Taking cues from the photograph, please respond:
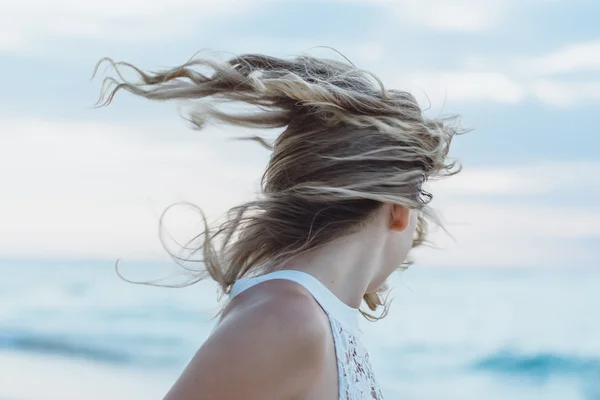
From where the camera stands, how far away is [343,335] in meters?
1.84

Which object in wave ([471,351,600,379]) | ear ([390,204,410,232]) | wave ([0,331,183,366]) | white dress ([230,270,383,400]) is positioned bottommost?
wave ([0,331,183,366])

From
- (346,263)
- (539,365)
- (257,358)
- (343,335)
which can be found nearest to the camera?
(257,358)

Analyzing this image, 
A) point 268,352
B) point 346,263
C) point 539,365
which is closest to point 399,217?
point 346,263

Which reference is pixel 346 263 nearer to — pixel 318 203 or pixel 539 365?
pixel 318 203

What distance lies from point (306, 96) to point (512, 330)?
12883 millimetres

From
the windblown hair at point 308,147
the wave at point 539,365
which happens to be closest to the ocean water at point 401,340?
the wave at point 539,365

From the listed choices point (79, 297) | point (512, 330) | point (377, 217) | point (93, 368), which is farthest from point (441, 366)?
point (377, 217)

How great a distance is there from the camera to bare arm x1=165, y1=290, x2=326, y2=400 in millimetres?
1565

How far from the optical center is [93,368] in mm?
11539

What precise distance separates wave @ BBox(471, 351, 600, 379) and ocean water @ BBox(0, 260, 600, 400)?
2cm

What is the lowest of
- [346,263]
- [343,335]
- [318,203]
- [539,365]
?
[539,365]

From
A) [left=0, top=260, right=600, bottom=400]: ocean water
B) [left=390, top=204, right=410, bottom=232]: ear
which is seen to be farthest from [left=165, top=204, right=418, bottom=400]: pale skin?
[left=0, top=260, right=600, bottom=400]: ocean water

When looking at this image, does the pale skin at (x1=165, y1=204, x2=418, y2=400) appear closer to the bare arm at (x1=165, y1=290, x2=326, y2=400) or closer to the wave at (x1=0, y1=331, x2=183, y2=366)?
the bare arm at (x1=165, y1=290, x2=326, y2=400)

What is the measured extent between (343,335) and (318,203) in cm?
32
